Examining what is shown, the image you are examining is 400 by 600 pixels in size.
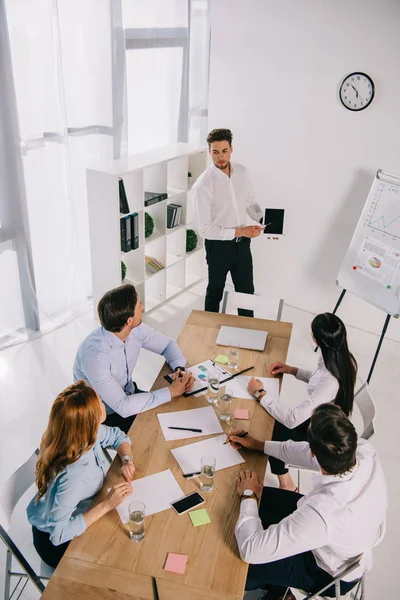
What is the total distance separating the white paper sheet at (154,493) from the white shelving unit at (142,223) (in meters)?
2.59

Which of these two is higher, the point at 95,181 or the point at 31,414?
the point at 95,181

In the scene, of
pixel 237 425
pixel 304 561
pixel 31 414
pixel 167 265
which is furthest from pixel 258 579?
pixel 167 265

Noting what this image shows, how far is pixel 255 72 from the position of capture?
4.71 metres

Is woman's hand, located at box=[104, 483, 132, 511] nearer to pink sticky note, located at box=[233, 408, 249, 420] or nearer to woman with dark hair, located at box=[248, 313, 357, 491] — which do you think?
pink sticky note, located at box=[233, 408, 249, 420]

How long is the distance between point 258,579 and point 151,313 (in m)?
3.20

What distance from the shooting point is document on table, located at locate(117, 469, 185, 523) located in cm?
208

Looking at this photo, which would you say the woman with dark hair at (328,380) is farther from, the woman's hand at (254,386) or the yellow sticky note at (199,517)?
the yellow sticky note at (199,517)

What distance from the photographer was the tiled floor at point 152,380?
3.04 metres

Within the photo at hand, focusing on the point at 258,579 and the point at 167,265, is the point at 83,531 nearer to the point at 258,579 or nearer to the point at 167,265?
the point at 258,579

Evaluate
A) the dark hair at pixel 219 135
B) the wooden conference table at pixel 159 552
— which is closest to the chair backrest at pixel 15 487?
the wooden conference table at pixel 159 552

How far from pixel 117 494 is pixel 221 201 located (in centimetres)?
271

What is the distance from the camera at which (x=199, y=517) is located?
205 centimetres

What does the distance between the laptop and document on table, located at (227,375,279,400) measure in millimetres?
275

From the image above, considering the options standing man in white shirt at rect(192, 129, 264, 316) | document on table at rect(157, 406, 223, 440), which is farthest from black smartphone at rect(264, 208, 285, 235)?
document on table at rect(157, 406, 223, 440)
